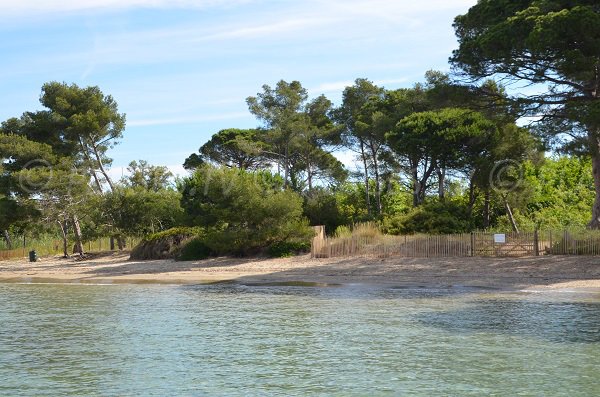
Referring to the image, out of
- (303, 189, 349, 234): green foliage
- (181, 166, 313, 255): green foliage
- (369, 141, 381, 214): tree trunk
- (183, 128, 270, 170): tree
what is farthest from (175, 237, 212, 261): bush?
(183, 128, 270, 170): tree

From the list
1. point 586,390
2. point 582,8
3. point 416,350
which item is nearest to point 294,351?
point 416,350

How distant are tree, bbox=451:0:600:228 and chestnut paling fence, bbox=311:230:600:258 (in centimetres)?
212

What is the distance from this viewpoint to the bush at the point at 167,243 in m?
35.8

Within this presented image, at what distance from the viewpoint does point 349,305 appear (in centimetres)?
2027

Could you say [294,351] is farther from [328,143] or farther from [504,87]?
[328,143]

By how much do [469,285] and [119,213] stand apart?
2244 centimetres

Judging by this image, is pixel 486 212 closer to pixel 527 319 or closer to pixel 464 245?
pixel 464 245

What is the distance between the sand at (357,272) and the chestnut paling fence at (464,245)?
26.1 inches

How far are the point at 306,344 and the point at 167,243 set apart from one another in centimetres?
2245

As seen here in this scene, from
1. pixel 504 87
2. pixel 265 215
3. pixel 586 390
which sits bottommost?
pixel 586 390

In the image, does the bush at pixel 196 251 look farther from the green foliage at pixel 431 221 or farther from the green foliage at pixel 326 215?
the green foliage at pixel 431 221

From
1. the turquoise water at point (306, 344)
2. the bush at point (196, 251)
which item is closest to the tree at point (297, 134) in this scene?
the bush at point (196, 251)

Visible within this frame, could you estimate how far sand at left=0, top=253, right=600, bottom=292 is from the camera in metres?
24.8

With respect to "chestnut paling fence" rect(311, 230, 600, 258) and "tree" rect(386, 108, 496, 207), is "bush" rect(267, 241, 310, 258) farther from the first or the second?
"tree" rect(386, 108, 496, 207)
